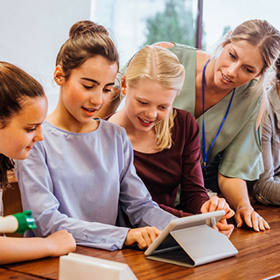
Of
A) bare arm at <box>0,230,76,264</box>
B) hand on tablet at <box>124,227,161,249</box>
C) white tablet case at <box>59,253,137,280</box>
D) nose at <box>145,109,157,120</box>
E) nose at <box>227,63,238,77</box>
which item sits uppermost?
nose at <box>227,63,238,77</box>

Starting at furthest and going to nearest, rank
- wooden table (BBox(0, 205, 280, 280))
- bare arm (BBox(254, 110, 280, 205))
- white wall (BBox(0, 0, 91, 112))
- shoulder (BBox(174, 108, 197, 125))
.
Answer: white wall (BBox(0, 0, 91, 112)) → bare arm (BBox(254, 110, 280, 205)) → shoulder (BBox(174, 108, 197, 125)) → wooden table (BBox(0, 205, 280, 280))

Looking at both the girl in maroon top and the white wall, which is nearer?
the girl in maroon top

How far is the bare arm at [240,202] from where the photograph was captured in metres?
1.71

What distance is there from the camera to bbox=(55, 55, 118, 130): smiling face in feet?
4.69

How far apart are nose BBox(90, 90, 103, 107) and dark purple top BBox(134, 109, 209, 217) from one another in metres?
0.38

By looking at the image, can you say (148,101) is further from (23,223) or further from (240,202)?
(23,223)

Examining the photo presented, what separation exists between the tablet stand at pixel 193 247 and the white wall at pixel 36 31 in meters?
2.49

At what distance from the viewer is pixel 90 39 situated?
4.90 feet

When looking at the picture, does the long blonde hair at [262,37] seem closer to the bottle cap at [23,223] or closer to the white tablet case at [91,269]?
the white tablet case at [91,269]

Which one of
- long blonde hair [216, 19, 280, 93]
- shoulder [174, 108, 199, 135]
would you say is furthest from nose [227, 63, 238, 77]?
shoulder [174, 108, 199, 135]

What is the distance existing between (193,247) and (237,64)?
952mm

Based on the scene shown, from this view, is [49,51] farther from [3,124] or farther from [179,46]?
[3,124]

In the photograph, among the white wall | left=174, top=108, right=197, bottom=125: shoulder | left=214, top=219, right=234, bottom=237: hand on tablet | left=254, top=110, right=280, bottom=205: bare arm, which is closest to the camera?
left=214, top=219, right=234, bottom=237: hand on tablet

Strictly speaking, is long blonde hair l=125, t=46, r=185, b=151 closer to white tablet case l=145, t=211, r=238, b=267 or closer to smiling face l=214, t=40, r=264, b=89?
smiling face l=214, t=40, r=264, b=89
